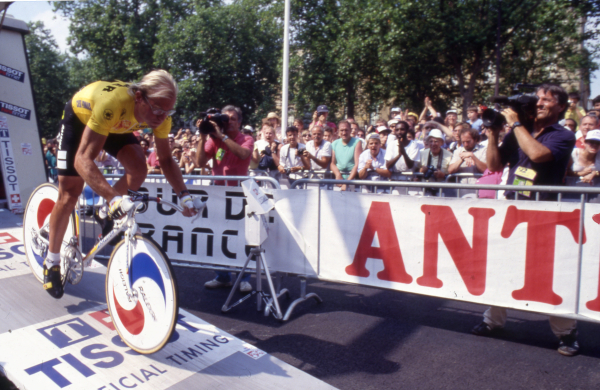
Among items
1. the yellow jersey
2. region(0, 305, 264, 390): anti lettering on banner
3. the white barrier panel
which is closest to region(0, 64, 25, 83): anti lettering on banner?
the white barrier panel

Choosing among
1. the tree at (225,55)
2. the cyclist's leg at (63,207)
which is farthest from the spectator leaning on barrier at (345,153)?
the tree at (225,55)

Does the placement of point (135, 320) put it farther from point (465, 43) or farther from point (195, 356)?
point (465, 43)

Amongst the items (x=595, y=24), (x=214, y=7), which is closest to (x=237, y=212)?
(x=595, y=24)

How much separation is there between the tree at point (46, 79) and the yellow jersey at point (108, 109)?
4231 centimetres

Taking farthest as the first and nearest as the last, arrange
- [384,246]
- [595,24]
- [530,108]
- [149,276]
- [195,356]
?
[595,24] → [384,246] → [530,108] → [195,356] → [149,276]

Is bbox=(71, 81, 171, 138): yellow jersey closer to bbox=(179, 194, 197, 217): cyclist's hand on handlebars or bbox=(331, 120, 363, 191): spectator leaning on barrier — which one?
bbox=(179, 194, 197, 217): cyclist's hand on handlebars

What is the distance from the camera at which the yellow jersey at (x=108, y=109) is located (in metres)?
2.99

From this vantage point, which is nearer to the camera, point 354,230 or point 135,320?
point 135,320

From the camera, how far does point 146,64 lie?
35.4 m

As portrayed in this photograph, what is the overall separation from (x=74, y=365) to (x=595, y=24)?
24.0 metres

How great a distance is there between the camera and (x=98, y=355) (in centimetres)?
302

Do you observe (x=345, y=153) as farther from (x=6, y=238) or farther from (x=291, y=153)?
(x=6, y=238)

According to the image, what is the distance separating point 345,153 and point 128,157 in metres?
4.76

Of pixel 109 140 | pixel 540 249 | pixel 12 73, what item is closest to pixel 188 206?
pixel 109 140
